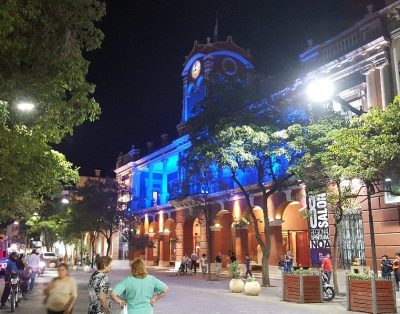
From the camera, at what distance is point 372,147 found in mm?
13773

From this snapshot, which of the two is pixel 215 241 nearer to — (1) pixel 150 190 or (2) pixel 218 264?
(2) pixel 218 264

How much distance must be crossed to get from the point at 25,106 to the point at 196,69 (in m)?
28.9

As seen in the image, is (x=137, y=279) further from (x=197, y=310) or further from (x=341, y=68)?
(x=341, y=68)

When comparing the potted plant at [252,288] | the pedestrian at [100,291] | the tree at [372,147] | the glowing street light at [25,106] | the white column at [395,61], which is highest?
the white column at [395,61]

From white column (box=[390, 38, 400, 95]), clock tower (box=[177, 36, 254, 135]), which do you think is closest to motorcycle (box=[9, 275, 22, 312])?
white column (box=[390, 38, 400, 95])

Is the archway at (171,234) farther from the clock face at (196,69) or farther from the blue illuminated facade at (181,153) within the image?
the clock face at (196,69)

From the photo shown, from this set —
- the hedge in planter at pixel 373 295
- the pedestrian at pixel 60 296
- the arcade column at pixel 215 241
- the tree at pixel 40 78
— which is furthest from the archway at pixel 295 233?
the pedestrian at pixel 60 296

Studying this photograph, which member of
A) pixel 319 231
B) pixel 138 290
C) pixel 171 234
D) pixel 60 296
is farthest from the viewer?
pixel 171 234

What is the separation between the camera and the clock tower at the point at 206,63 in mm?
38062

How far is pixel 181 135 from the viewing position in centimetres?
4144

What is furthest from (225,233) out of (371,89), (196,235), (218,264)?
(371,89)

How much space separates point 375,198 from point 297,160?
4.10 metres

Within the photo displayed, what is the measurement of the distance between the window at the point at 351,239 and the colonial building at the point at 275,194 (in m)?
0.05

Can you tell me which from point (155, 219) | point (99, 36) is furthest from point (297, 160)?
point (155, 219)
